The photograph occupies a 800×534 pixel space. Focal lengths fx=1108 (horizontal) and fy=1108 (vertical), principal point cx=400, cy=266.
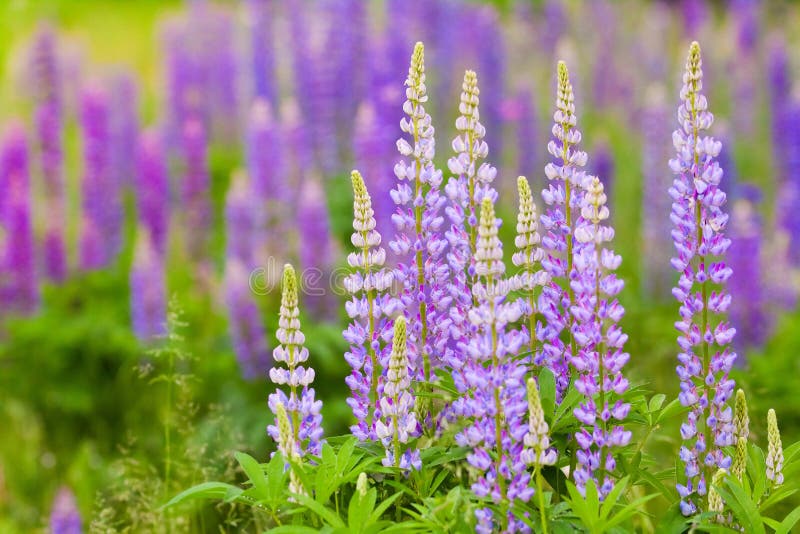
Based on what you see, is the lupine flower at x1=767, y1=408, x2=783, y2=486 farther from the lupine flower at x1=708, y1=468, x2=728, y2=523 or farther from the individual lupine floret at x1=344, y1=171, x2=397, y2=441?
the individual lupine floret at x1=344, y1=171, x2=397, y2=441

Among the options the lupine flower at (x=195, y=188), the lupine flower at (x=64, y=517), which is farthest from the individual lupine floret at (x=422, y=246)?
the lupine flower at (x=195, y=188)

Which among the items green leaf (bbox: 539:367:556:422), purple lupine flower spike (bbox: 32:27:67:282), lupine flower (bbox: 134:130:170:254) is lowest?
green leaf (bbox: 539:367:556:422)

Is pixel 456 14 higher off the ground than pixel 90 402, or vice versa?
pixel 456 14

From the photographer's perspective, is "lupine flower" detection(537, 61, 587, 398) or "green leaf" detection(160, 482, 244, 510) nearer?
"green leaf" detection(160, 482, 244, 510)

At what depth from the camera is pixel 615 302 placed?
2207 millimetres

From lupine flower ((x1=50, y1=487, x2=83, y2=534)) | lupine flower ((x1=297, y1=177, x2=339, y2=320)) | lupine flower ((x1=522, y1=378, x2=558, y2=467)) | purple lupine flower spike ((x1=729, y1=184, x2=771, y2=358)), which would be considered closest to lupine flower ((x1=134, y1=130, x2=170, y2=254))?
lupine flower ((x1=297, y1=177, x2=339, y2=320))

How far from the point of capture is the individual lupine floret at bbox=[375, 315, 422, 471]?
217 centimetres

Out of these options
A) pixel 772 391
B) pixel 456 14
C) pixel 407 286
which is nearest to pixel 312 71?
pixel 456 14

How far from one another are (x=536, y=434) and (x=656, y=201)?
417 cm

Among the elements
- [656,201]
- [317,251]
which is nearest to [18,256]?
[317,251]

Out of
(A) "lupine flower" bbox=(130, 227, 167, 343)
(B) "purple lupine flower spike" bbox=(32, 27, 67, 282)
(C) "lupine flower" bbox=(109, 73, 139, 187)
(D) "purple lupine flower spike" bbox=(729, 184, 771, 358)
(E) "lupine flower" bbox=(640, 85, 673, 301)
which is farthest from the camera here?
(C) "lupine flower" bbox=(109, 73, 139, 187)

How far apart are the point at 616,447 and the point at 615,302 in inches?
11.7

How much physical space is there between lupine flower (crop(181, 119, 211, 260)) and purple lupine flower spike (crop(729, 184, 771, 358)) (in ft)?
8.72

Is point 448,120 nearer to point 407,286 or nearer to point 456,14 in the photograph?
point 456,14
